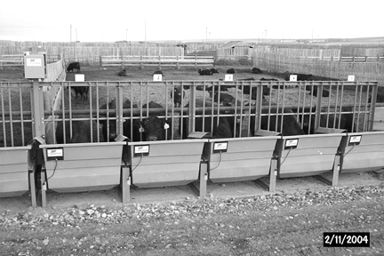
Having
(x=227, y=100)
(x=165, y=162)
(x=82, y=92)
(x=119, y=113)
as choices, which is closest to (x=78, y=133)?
(x=119, y=113)

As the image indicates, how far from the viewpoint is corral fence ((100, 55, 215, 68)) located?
36.7m

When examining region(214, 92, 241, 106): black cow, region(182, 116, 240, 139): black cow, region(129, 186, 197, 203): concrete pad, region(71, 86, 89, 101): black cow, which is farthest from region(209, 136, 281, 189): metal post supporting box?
region(71, 86, 89, 101): black cow

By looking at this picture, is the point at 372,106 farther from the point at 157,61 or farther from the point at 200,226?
the point at 157,61

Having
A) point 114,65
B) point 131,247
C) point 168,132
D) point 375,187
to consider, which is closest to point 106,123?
point 168,132

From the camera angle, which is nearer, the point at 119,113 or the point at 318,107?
the point at 119,113

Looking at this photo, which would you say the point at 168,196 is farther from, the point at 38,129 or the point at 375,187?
the point at 375,187

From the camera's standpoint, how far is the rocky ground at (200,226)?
4.25 meters

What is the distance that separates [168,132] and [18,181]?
2.37 m

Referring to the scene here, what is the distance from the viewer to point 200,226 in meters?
4.81

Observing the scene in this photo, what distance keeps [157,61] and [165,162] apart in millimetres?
32480

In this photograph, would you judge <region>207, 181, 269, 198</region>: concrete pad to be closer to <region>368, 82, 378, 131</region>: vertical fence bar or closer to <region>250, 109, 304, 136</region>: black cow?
<region>250, 109, 304, 136</region>: black cow

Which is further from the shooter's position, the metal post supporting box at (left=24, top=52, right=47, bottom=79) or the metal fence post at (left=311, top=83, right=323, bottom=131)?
the metal fence post at (left=311, top=83, right=323, bottom=131)

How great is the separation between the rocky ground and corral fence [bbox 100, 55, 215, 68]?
31300mm

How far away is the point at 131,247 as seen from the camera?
4.25 meters
